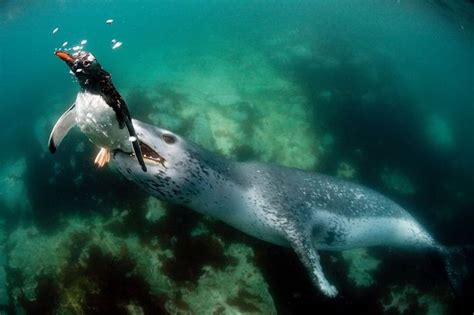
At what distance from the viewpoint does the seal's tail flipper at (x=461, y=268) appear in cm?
547

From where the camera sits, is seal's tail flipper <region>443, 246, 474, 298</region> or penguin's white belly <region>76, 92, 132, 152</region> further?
seal's tail flipper <region>443, 246, 474, 298</region>

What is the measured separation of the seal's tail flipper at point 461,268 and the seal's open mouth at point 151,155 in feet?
16.4

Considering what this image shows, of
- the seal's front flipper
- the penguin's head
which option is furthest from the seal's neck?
the penguin's head

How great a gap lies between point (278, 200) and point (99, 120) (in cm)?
265

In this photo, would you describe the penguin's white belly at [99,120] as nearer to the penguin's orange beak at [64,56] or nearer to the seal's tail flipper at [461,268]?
the penguin's orange beak at [64,56]

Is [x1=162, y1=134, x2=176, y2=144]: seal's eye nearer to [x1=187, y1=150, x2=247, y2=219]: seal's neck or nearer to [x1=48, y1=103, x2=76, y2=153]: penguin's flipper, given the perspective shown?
[x1=187, y1=150, x2=247, y2=219]: seal's neck

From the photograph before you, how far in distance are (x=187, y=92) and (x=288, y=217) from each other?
6.59m

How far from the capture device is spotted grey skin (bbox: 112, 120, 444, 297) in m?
3.70

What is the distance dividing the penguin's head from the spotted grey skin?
3.28 ft

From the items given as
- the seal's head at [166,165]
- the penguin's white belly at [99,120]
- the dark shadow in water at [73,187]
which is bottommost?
the dark shadow in water at [73,187]

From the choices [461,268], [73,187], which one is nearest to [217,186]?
[73,187]

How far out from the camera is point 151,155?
3.55 meters

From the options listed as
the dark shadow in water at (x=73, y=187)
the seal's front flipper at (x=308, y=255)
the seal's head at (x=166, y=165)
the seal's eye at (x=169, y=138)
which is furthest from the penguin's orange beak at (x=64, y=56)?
the dark shadow in water at (x=73, y=187)

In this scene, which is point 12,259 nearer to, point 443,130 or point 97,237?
point 97,237
